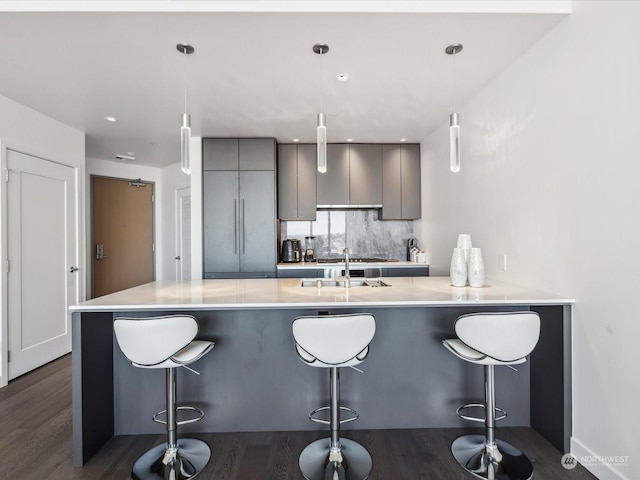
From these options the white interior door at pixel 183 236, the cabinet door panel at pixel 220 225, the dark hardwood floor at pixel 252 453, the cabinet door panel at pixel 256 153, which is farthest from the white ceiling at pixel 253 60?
the dark hardwood floor at pixel 252 453

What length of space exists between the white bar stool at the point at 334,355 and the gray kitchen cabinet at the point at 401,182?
2998 mm

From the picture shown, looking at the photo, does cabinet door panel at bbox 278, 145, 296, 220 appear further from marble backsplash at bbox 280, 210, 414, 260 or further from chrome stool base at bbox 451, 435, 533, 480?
chrome stool base at bbox 451, 435, 533, 480

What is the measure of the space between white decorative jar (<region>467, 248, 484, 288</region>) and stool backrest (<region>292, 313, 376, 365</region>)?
0.98m

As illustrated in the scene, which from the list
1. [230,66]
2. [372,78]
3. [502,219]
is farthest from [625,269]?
[230,66]

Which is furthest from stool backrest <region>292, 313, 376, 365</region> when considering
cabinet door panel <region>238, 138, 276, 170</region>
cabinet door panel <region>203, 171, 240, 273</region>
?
cabinet door panel <region>238, 138, 276, 170</region>

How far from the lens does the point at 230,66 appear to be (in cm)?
238

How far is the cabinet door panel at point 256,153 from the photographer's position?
4.11 m

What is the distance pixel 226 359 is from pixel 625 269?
2140 millimetres

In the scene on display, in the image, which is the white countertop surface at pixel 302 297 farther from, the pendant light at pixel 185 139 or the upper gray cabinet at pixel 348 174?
the upper gray cabinet at pixel 348 174

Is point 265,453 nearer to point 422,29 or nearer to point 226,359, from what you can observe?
point 226,359

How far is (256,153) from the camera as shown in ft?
13.5

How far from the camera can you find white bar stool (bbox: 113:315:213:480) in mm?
1628

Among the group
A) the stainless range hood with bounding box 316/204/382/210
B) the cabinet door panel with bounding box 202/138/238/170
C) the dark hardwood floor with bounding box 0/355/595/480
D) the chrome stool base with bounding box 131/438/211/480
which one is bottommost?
the dark hardwood floor with bounding box 0/355/595/480

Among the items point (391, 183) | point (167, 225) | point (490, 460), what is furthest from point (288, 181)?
point (490, 460)
